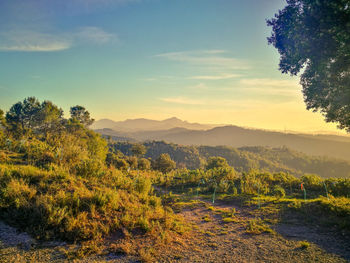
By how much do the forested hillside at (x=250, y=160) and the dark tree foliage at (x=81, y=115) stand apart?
40932 millimetres

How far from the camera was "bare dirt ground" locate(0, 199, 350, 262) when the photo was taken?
4320 mm

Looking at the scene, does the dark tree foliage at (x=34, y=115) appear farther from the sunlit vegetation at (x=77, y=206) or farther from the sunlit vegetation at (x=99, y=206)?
the sunlit vegetation at (x=77, y=206)

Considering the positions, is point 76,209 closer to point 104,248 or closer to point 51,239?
point 51,239

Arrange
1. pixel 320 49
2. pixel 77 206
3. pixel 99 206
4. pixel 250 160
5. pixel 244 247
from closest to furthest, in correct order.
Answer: pixel 244 247 < pixel 77 206 < pixel 99 206 < pixel 320 49 < pixel 250 160

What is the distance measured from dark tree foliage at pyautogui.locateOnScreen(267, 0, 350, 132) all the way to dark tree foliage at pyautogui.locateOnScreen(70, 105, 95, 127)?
6388 centimetres

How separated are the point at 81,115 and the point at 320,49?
219ft

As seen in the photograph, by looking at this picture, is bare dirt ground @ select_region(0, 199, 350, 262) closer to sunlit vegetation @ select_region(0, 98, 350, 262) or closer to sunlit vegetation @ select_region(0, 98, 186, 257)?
sunlit vegetation @ select_region(0, 98, 350, 262)

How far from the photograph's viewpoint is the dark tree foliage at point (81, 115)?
62.6m

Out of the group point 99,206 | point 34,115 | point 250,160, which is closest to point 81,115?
point 34,115

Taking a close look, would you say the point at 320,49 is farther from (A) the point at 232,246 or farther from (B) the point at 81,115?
(B) the point at 81,115

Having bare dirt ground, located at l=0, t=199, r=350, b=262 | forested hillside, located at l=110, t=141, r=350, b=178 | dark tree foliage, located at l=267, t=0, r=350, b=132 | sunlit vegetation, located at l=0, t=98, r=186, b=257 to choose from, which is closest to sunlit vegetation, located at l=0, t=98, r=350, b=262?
sunlit vegetation, located at l=0, t=98, r=186, b=257

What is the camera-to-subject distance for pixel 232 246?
553 cm

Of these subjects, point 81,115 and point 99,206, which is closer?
point 99,206

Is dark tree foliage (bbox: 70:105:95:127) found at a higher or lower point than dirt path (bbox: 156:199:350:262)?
higher
